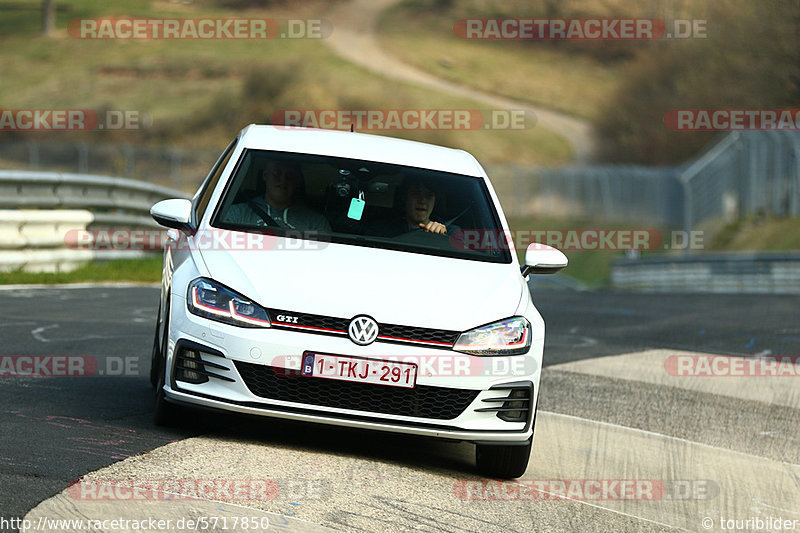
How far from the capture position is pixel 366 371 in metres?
6.28

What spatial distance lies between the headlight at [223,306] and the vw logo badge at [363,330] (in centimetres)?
41

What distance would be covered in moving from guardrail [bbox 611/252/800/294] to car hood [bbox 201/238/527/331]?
1791 cm

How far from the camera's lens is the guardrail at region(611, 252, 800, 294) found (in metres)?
23.8

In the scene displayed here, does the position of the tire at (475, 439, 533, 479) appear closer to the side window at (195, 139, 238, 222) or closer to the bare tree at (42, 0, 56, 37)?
the side window at (195, 139, 238, 222)

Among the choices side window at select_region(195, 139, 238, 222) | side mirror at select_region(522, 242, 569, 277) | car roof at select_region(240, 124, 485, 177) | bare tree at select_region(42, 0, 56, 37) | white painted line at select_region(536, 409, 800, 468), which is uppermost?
bare tree at select_region(42, 0, 56, 37)

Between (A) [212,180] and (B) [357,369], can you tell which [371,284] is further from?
(A) [212,180]

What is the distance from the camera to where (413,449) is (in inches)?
291

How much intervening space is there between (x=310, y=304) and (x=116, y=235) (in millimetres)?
13807

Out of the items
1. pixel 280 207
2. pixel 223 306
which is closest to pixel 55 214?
pixel 280 207

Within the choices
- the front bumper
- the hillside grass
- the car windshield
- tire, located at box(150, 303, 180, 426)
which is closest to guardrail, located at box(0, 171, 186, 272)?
the car windshield

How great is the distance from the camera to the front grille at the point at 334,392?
6.31 m

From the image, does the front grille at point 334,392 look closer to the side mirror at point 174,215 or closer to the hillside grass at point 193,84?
the side mirror at point 174,215

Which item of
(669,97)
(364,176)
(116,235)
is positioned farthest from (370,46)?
(364,176)

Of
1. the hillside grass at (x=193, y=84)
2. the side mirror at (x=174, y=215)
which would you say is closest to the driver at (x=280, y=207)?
the side mirror at (x=174, y=215)
